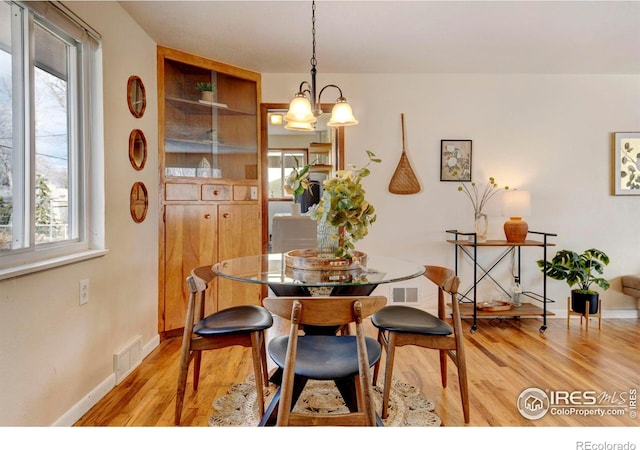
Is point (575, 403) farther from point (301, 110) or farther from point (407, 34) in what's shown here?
point (407, 34)

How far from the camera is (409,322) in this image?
1.87 m

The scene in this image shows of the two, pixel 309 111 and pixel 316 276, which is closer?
pixel 316 276

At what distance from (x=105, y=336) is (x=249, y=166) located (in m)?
1.92

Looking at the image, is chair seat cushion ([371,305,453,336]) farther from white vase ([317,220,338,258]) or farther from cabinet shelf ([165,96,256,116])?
cabinet shelf ([165,96,256,116])

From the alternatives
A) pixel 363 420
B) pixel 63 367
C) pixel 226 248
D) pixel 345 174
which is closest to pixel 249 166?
pixel 226 248

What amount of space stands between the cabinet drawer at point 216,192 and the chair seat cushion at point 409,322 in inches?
73.4

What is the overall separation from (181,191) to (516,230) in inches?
117

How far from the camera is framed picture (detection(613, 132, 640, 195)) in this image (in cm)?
359

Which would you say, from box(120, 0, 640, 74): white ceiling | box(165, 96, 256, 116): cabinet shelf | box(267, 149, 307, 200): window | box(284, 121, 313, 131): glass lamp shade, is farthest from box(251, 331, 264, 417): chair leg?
box(267, 149, 307, 200): window

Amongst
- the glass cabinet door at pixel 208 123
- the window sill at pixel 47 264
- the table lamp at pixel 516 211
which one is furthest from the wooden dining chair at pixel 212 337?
the table lamp at pixel 516 211

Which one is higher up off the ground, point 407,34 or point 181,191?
point 407,34

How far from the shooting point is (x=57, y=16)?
70.6 inches

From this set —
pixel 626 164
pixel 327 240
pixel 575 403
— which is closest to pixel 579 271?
pixel 626 164

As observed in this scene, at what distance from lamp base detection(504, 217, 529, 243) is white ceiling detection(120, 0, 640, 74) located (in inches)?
57.2
